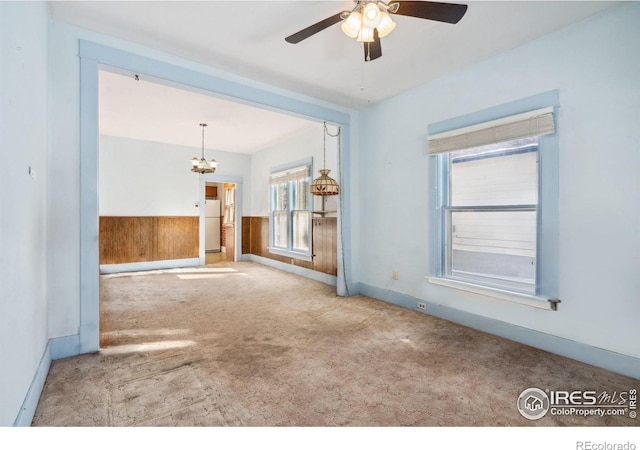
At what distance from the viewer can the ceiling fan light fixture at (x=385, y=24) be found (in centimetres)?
195

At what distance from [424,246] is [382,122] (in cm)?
184

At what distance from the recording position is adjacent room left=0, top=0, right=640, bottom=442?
185cm

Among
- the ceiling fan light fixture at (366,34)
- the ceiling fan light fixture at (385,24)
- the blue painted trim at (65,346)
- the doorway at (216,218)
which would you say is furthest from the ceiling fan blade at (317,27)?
the doorway at (216,218)

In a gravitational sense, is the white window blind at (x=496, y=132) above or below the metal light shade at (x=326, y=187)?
above

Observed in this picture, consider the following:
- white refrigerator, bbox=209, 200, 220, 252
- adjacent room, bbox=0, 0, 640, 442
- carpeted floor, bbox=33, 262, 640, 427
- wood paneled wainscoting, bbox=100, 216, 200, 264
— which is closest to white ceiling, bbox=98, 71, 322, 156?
adjacent room, bbox=0, 0, 640, 442

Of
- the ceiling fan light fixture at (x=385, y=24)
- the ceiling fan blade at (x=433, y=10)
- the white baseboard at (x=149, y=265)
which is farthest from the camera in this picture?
the white baseboard at (x=149, y=265)

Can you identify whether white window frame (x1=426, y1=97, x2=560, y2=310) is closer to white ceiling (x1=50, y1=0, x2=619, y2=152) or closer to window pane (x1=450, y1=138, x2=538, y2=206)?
window pane (x1=450, y1=138, x2=538, y2=206)

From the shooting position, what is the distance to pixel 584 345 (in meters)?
2.50

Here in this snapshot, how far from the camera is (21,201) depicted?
1634 millimetres

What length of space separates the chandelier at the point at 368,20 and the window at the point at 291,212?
12.7ft

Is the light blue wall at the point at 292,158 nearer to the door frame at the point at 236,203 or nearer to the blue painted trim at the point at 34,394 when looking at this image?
the door frame at the point at 236,203
